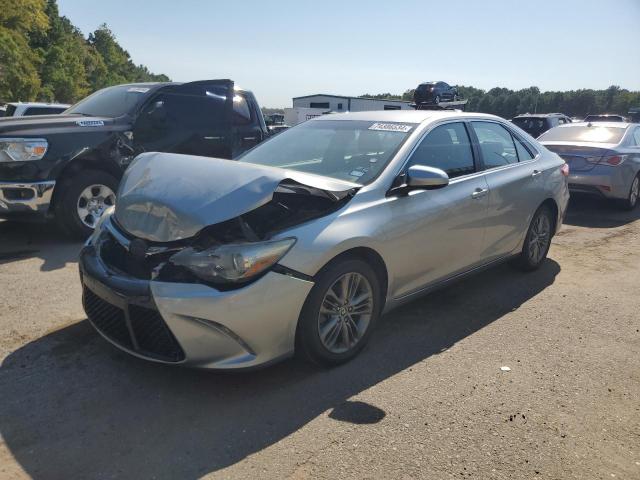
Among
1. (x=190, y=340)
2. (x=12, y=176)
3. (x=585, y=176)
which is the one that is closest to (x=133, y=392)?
(x=190, y=340)

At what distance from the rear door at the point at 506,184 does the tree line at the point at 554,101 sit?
84.9 m

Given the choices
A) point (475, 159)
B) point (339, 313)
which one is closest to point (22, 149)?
point (339, 313)

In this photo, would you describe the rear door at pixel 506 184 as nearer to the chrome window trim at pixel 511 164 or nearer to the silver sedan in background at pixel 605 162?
the chrome window trim at pixel 511 164

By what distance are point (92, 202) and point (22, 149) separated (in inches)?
37.2

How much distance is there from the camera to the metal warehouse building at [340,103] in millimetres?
53781

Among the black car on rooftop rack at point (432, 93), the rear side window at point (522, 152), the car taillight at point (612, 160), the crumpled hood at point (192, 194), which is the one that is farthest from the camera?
the black car on rooftop rack at point (432, 93)

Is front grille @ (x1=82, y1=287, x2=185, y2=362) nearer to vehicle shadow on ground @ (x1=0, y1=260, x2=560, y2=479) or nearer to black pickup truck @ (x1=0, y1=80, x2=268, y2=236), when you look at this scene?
vehicle shadow on ground @ (x1=0, y1=260, x2=560, y2=479)

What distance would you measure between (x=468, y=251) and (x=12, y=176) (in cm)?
483

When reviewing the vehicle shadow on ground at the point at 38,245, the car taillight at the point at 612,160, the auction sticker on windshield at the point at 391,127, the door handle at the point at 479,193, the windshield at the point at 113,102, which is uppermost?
the windshield at the point at 113,102

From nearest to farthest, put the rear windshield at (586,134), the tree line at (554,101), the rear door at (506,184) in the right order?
the rear door at (506,184) < the rear windshield at (586,134) < the tree line at (554,101)

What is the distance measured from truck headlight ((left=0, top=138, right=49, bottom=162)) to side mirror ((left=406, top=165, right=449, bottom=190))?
14.1 ft

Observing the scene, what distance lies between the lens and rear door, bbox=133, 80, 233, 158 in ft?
22.4

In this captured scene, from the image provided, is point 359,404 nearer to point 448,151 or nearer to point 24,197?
point 448,151

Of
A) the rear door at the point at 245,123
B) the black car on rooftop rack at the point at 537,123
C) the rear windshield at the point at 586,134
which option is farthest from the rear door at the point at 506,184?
the black car on rooftop rack at the point at 537,123
